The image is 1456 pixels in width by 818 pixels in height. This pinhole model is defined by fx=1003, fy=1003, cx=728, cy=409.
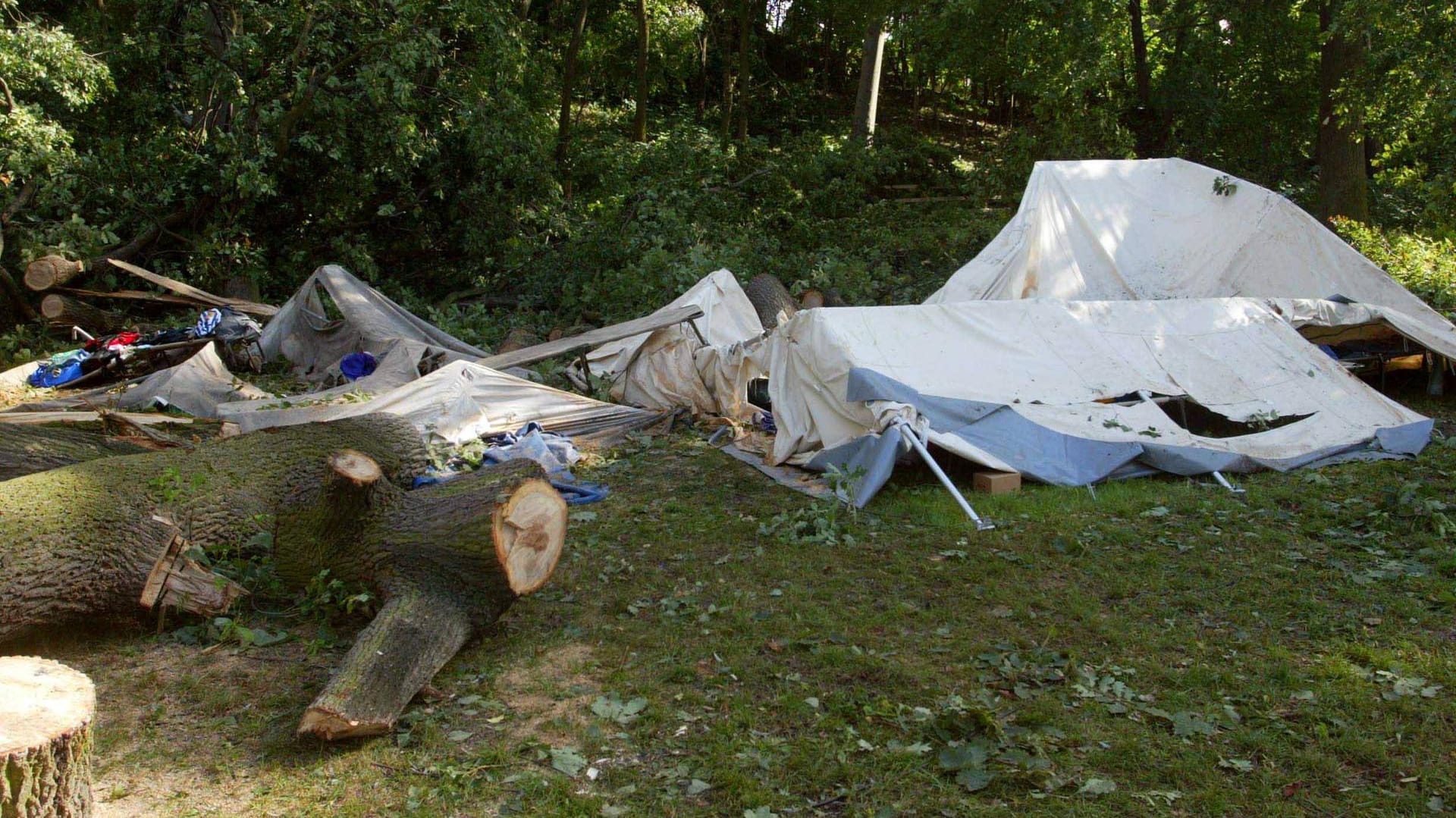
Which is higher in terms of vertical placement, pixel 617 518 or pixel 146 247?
pixel 146 247

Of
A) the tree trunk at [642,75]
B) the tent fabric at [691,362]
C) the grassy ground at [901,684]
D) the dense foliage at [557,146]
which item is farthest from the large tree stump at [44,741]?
the tree trunk at [642,75]

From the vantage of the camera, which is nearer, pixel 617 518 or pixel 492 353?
pixel 617 518

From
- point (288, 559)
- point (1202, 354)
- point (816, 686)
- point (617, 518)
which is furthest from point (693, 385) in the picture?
point (816, 686)

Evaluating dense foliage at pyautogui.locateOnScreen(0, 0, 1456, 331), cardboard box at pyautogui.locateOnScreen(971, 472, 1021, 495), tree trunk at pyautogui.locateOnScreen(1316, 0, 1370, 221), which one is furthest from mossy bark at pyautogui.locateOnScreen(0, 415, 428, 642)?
tree trunk at pyautogui.locateOnScreen(1316, 0, 1370, 221)

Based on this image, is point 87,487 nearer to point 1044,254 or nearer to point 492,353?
point 492,353

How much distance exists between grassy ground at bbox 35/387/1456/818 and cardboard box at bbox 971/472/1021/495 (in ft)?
1.58

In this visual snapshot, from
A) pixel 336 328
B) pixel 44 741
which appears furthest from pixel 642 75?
pixel 44 741

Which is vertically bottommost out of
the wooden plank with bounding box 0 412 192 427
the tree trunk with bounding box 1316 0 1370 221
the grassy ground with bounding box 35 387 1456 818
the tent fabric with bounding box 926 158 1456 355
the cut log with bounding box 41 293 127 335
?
the grassy ground with bounding box 35 387 1456 818

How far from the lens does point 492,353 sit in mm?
11898

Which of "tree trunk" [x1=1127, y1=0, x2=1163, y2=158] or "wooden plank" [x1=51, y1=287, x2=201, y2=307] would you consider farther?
"tree trunk" [x1=1127, y1=0, x2=1163, y2=158]

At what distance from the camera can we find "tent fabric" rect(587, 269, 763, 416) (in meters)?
9.43

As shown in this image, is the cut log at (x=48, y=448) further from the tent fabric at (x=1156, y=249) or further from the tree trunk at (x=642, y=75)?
the tree trunk at (x=642, y=75)

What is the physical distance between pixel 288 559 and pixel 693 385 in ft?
16.9

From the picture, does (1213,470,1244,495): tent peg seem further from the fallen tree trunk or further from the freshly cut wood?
the freshly cut wood
